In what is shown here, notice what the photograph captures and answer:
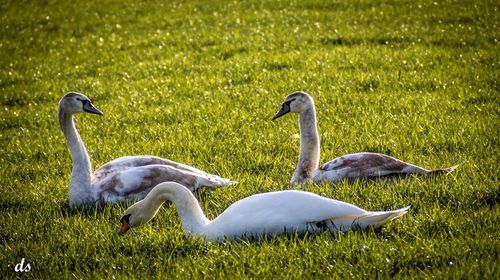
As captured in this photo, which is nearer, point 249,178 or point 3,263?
point 3,263

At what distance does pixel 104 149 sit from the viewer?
371 inches

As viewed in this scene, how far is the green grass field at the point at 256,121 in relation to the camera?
17.8 feet

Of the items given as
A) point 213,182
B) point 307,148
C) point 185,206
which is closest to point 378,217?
point 185,206

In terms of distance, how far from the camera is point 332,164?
741cm

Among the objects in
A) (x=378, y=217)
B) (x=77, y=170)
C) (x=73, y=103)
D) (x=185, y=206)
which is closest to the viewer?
(x=378, y=217)

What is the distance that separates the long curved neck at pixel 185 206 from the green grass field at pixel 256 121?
0.14 metres

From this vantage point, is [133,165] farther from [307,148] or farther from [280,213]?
[280,213]

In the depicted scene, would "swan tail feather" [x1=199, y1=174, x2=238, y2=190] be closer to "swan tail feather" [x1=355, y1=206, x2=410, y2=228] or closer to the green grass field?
the green grass field

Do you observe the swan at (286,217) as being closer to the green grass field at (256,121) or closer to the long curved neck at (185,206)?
the long curved neck at (185,206)

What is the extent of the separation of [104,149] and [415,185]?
172 inches

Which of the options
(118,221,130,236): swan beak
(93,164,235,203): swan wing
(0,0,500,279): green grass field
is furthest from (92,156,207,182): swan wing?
(118,221,130,236): swan beak

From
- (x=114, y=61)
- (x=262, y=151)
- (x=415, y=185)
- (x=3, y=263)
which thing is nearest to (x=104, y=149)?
(x=262, y=151)

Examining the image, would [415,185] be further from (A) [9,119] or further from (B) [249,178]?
(A) [9,119]

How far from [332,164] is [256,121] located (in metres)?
3.11
